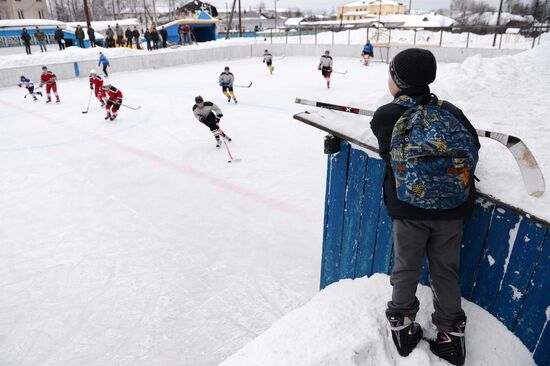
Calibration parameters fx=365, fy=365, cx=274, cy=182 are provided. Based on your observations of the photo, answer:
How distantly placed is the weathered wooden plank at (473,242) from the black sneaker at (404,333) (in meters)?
0.34

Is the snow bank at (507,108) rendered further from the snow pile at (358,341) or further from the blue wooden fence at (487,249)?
the snow pile at (358,341)

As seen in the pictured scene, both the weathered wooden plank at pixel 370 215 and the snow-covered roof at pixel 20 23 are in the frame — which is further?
the snow-covered roof at pixel 20 23

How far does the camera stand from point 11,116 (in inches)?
404

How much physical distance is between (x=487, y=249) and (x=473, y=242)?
0.20 feet

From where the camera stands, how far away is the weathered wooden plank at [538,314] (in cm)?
142

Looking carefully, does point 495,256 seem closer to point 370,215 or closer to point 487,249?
point 487,249

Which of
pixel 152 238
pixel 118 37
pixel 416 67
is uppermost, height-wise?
pixel 118 37

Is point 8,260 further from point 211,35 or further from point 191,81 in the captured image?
Result: point 211,35

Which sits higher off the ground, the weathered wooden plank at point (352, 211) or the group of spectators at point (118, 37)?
the group of spectators at point (118, 37)

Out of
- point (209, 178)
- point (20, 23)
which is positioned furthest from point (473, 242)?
point (20, 23)

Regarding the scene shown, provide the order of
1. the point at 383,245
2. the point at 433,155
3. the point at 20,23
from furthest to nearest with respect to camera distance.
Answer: the point at 20,23, the point at 383,245, the point at 433,155

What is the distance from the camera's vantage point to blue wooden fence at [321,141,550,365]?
146cm

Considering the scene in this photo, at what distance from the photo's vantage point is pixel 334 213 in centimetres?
238

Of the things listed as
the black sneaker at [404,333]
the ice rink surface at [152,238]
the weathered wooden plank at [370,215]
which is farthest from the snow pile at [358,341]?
the ice rink surface at [152,238]
